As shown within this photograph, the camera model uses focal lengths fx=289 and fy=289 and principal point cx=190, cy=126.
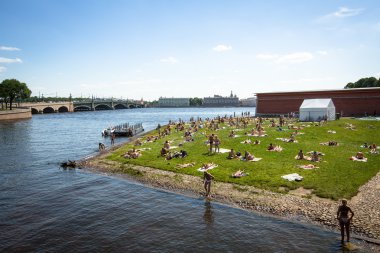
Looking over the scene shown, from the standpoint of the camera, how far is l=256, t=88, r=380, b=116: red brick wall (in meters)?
58.0

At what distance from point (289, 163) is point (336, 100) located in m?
46.4

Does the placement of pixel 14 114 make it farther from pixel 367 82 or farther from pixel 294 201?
pixel 367 82

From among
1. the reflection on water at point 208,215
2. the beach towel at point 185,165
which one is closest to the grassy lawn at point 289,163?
the beach towel at point 185,165

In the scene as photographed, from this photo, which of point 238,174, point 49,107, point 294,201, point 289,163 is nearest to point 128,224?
point 238,174

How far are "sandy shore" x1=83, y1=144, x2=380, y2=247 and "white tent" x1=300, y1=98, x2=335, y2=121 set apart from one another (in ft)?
97.0

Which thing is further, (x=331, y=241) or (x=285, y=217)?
(x=285, y=217)

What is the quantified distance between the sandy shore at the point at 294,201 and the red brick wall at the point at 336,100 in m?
45.4

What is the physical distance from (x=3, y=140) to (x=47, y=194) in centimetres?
3531

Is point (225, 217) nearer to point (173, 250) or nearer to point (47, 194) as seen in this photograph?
point (173, 250)

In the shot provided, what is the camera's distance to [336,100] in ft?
202

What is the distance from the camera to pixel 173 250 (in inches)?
491

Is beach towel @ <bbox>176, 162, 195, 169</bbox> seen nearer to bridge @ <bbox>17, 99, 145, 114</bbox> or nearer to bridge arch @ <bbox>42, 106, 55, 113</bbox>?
bridge @ <bbox>17, 99, 145, 114</bbox>

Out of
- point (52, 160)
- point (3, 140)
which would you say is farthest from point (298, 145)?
point (3, 140)

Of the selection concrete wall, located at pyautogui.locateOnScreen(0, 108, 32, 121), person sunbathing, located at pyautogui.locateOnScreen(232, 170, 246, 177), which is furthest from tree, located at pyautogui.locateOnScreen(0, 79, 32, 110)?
person sunbathing, located at pyautogui.locateOnScreen(232, 170, 246, 177)
